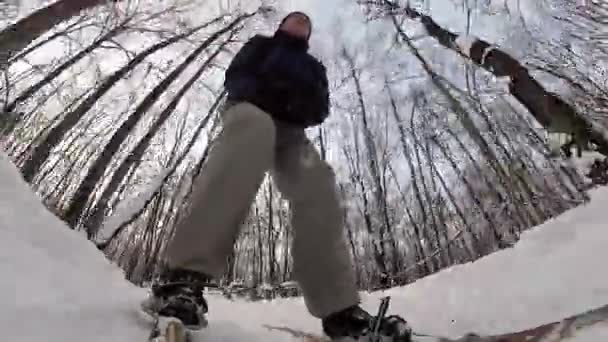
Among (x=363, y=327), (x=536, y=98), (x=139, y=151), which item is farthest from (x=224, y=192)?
(x=139, y=151)

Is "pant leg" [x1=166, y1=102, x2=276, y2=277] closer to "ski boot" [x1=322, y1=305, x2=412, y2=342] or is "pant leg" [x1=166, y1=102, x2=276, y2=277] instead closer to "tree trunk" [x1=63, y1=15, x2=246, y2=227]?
"ski boot" [x1=322, y1=305, x2=412, y2=342]

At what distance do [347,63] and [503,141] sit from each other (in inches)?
105

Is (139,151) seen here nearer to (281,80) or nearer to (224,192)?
(281,80)

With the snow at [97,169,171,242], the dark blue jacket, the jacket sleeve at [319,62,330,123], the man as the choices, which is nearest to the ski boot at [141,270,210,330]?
the man

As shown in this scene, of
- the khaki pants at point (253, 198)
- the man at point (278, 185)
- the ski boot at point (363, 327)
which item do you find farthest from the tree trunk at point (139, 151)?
the ski boot at point (363, 327)

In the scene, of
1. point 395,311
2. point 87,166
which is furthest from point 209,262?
point 87,166

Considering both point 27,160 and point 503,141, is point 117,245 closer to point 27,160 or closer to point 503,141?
point 27,160

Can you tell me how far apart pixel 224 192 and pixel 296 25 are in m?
0.76

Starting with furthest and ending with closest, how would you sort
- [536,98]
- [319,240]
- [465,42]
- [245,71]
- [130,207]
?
[130,207], [465,42], [536,98], [245,71], [319,240]

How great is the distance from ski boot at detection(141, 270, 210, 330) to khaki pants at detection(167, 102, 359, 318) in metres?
0.03

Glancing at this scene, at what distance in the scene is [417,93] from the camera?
10.5 metres

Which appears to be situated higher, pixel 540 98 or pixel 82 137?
pixel 82 137

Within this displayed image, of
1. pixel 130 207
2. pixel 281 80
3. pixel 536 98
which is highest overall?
pixel 130 207

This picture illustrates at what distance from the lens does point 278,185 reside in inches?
82.2
